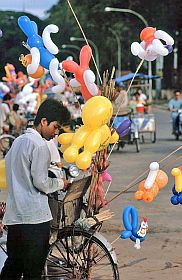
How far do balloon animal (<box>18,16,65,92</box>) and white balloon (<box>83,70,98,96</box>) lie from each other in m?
0.27

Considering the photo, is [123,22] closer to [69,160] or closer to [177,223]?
[177,223]

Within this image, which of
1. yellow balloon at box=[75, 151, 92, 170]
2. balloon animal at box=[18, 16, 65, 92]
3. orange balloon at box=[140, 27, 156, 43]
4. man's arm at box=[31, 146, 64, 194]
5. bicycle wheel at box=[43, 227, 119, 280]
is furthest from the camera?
orange balloon at box=[140, 27, 156, 43]

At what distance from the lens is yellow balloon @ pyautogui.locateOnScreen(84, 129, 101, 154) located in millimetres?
5562

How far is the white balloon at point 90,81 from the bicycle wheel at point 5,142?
11.6 m

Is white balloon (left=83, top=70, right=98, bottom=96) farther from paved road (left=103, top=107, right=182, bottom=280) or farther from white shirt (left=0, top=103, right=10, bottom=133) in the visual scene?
white shirt (left=0, top=103, right=10, bottom=133)

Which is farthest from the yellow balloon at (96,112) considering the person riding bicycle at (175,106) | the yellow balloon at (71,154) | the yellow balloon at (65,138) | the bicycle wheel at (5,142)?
the person riding bicycle at (175,106)

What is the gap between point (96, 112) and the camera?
18.2 ft

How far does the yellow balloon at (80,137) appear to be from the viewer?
564 centimetres

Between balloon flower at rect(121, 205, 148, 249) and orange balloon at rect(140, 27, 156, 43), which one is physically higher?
orange balloon at rect(140, 27, 156, 43)

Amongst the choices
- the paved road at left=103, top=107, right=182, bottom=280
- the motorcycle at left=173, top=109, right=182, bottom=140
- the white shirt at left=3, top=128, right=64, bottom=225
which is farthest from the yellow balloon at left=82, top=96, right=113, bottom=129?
the motorcycle at left=173, top=109, right=182, bottom=140

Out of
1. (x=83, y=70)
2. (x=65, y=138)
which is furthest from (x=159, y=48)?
(x=65, y=138)

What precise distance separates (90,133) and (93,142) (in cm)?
13

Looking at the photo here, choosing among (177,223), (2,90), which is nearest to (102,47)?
(2,90)

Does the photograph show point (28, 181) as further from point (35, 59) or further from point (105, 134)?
point (35, 59)
